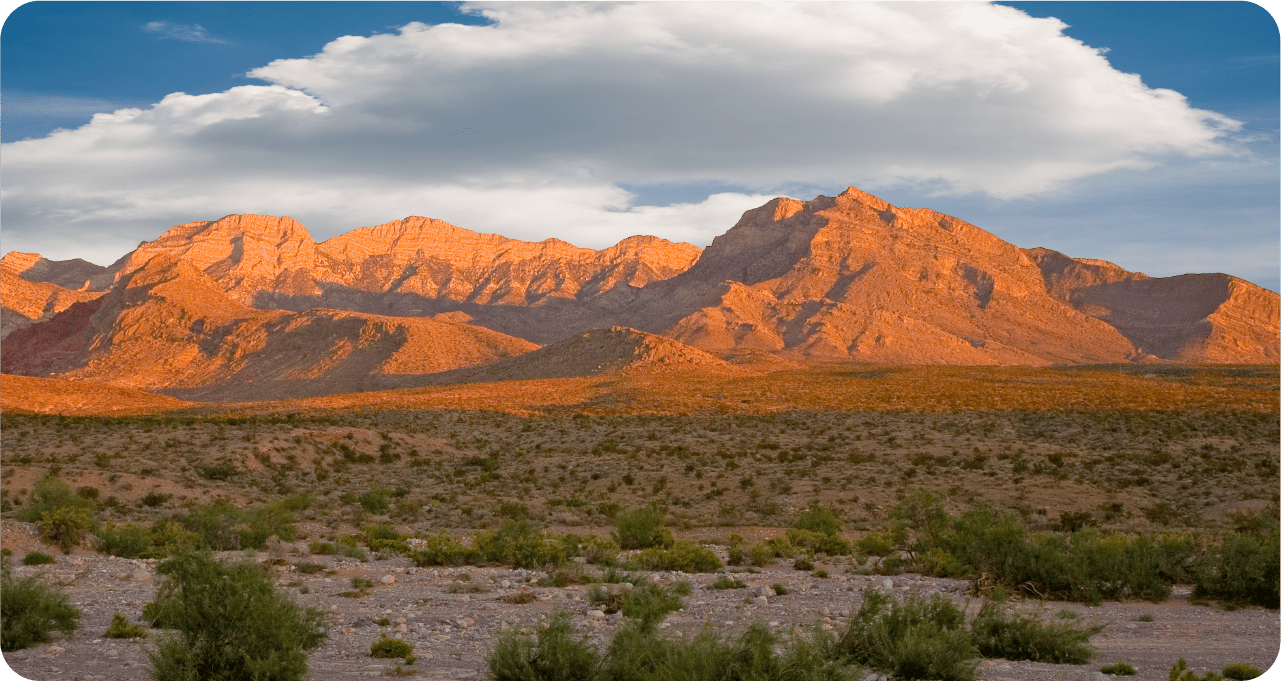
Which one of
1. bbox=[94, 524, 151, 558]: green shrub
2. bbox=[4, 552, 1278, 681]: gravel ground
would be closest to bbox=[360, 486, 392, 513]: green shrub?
bbox=[94, 524, 151, 558]: green shrub

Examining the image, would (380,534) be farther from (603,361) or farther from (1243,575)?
(603,361)

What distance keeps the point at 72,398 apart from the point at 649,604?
9108cm

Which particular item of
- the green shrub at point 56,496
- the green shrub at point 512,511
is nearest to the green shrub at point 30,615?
the green shrub at point 56,496

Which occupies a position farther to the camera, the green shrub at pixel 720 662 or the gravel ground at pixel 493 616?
the gravel ground at pixel 493 616

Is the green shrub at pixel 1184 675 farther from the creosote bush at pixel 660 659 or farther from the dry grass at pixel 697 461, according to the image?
the dry grass at pixel 697 461

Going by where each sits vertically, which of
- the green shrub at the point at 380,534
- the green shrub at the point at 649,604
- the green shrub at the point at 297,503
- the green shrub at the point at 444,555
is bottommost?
the green shrub at the point at 297,503

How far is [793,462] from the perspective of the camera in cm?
4003

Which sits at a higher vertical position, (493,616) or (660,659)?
(660,659)

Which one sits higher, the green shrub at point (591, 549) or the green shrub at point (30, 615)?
the green shrub at point (30, 615)

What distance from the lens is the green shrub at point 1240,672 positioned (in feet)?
33.0

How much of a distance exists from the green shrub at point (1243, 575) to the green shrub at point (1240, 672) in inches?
187

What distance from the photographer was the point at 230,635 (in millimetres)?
9352

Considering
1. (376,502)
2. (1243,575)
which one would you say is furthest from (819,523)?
(376,502)

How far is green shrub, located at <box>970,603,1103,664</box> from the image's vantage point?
11.0 metres
